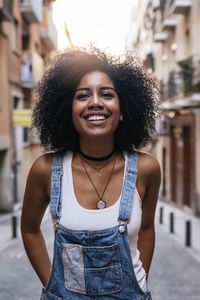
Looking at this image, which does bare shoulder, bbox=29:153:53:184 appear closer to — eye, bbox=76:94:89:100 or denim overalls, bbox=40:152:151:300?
denim overalls, bbox=40:152:151:300

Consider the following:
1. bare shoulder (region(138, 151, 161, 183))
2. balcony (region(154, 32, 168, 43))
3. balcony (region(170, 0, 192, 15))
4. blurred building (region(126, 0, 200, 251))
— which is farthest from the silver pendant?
balcony (region(154, 32, 168, 43))

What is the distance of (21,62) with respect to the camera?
18.4 meters

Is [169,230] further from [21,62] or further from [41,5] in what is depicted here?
[41,5]

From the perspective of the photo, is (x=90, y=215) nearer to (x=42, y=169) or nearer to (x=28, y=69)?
(x=42, y=169)

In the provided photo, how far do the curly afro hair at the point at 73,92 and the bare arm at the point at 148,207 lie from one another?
0.17m

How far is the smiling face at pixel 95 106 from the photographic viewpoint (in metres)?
2.10

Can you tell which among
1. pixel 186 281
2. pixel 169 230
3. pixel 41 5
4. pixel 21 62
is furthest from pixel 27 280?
pixel 41 5

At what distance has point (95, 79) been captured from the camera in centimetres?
215

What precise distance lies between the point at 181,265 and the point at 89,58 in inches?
237

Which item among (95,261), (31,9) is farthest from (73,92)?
(31,9)

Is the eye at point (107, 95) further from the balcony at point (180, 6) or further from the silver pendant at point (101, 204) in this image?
the balcony at point (180, 6)

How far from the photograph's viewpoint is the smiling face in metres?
2.10

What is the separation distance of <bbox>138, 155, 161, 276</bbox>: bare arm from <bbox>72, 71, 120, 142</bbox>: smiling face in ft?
0.87

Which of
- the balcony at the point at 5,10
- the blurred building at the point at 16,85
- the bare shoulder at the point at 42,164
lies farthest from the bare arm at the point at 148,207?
the balcony at the point at 5,10
